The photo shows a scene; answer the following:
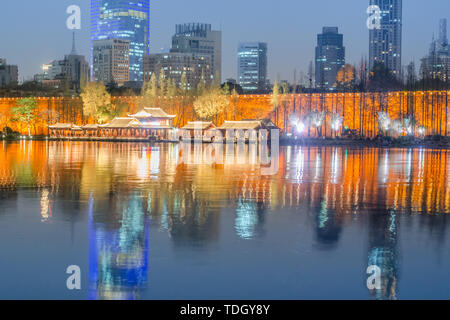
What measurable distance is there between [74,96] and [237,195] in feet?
340

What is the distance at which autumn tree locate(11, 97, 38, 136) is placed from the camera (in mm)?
98062

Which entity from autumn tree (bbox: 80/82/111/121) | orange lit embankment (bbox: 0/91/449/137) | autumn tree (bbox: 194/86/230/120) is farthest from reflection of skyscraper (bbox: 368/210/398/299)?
autumn tree (bbox: 80/82/111/121)

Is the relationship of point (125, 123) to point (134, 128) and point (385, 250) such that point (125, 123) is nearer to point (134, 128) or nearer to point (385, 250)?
point (134, 128)

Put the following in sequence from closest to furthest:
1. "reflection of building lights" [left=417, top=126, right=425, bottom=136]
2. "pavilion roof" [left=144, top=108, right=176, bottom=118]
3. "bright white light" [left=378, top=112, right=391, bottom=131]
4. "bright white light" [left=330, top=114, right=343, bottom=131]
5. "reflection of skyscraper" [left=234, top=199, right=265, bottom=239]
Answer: "reflection of skyscraper" [left=234, top=199, right=265, bottom=239] → "reflection of building lights" [left=417, top=126, right=425, bottom=136] → "bright white light" [left=378, top=112, right=391, bottom=131] → "pavilion roof" [left=144, top=108, right=176, bottom=118] → "bright white light" [left=330, top=114, right=343, bottom=131]

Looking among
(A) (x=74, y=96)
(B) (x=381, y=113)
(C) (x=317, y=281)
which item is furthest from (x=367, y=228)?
(A) (x=74, y=96)

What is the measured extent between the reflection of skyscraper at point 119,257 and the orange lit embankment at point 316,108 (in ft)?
245

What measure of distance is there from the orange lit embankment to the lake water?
68.8 meters

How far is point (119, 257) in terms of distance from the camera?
919cm

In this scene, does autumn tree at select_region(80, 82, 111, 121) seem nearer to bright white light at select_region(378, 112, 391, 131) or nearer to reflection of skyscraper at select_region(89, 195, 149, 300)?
bright white light at select_region(378, 112, 391, 131)

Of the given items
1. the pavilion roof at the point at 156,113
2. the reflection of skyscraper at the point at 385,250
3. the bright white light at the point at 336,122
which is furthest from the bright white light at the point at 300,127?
the reflection of skyscraper at the point at 385,250

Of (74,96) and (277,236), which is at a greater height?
(74,96)

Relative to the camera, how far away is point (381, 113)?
276 ft

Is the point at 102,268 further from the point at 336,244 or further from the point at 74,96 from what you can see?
the point at 74,96
